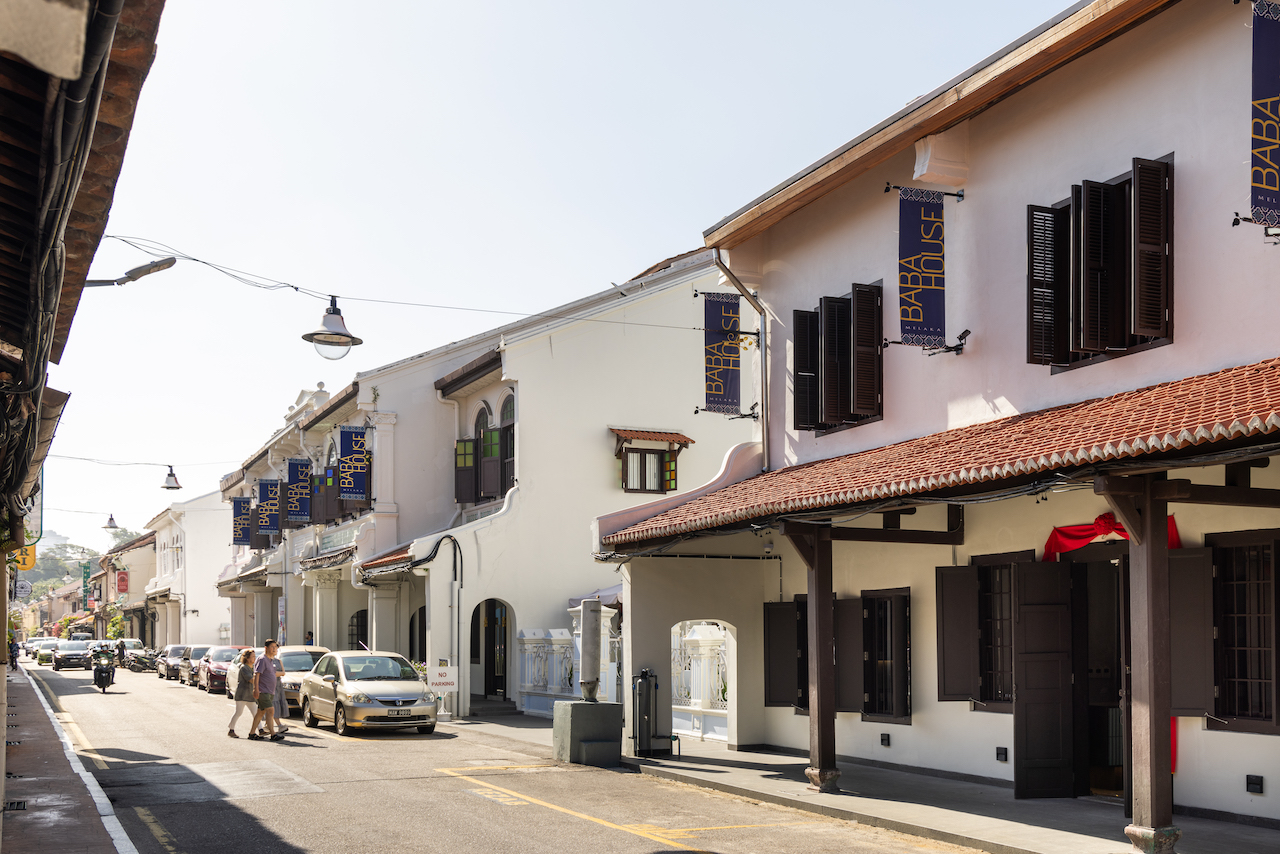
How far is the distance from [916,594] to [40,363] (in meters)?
11.5

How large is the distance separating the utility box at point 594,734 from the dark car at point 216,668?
20389 millimetres

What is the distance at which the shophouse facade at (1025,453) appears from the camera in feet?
33.5

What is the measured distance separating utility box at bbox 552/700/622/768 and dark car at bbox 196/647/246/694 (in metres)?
20.4

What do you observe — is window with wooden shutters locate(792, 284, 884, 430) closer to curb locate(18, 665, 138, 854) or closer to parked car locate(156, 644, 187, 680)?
curb locate(18, 665, 138, 854)

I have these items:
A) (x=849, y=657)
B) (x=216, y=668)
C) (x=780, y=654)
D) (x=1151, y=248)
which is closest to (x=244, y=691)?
(x=780, y=654)

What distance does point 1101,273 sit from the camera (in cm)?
1155

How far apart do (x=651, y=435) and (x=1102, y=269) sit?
57.2 ft

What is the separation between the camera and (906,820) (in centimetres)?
1159


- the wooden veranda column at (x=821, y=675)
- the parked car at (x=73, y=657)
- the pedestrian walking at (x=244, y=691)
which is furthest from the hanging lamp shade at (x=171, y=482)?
the wooden veranda column at (x=821, y=675)

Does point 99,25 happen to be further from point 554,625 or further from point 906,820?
point 554,625

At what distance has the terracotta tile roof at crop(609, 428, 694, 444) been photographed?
28.1 meters

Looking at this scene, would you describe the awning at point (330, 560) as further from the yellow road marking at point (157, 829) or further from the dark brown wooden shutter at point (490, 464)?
the yellow road marking at point (157, 829)

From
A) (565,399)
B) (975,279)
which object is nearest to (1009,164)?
(975,279)

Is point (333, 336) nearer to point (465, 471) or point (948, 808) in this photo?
point (948, 808)
